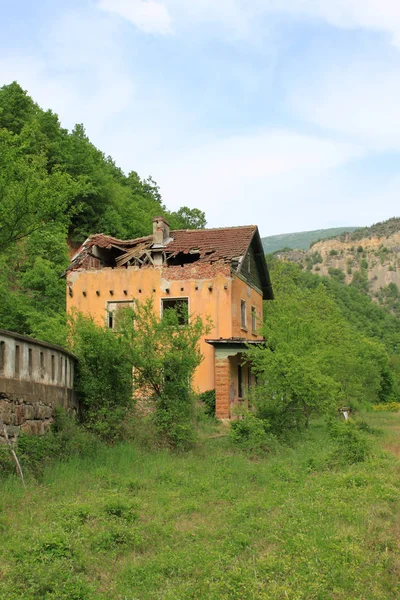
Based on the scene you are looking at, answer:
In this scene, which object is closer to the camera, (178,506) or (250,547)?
(250,547)

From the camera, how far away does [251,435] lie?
1584 centimetres

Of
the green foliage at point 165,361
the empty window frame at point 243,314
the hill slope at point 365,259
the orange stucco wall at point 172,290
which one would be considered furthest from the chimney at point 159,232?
the hill slope at point 365,259

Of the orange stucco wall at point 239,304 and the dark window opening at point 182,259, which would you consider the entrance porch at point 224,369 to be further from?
the dark window opening at point 182,259

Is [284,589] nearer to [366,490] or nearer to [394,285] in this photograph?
[366,490]

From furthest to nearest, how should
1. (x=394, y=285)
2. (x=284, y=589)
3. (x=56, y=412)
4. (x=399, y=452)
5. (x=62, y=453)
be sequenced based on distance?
(x=394, y=285)
(x=399, y=452)
(x=56, y=412)
(x=62, y=453)
(x=284, y=589)

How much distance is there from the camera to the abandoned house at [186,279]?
83.1ft

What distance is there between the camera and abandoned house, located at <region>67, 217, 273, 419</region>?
2533cm

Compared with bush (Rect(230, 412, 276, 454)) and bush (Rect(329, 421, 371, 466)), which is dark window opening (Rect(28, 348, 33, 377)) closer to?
bush (Rect(230, 412, 276, 454))

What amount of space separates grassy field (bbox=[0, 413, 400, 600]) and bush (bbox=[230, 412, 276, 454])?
3.18 metres

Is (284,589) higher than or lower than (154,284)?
lower

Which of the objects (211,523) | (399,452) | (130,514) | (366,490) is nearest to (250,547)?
(211,523)

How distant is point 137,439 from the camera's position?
14328mm

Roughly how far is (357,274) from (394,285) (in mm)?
7486

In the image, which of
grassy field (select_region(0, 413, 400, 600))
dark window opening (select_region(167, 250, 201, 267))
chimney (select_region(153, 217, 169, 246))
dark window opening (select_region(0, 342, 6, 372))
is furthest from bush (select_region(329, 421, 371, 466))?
chimney (select_region(153, 217, 169, 246))
